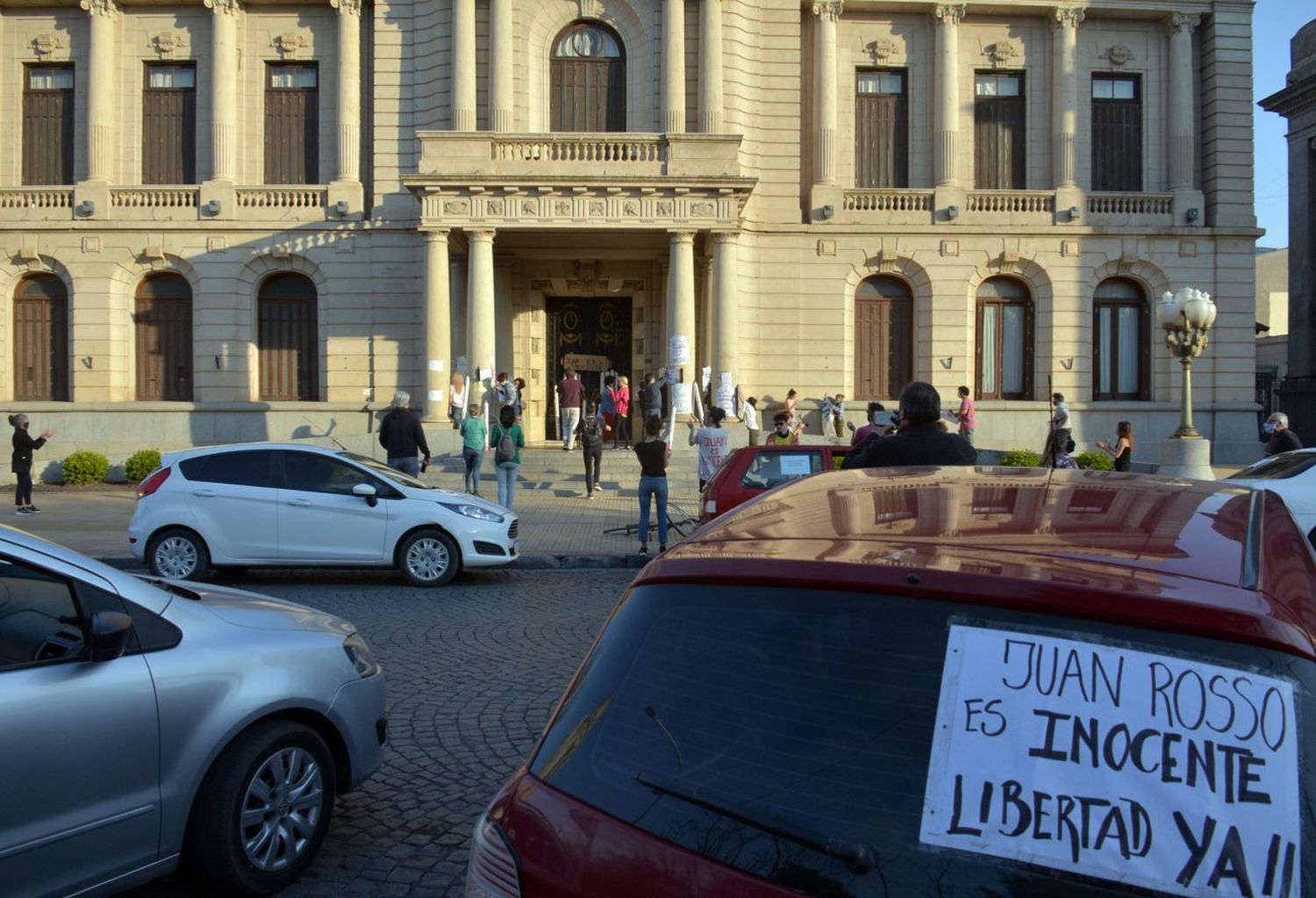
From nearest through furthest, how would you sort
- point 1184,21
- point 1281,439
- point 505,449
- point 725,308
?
1. point 1281,439
2. point 505,449
3. point 725,308
4. point 1184,21

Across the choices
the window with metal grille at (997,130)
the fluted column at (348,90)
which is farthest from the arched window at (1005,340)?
the fluted column at (348,90)

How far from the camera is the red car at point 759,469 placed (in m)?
11.4

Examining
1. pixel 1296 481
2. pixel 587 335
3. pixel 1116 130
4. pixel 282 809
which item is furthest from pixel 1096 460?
pixel 282 809

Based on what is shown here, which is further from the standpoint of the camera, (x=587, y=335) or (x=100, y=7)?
(x=587, y=335)

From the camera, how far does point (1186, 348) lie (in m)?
16.8

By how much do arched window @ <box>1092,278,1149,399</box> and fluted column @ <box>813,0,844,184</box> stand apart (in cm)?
832

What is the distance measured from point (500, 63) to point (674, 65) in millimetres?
4232

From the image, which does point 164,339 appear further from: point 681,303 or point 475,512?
point 475,512

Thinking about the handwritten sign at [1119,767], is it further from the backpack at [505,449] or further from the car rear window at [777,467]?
the backpack at [505,449]

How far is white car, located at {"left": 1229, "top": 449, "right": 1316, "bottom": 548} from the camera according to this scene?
→ 10133 mm

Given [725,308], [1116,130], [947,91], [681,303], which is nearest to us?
[681,303]

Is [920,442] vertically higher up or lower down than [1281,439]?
higher up

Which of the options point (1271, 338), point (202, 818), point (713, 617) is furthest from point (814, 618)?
point (1271, 338)

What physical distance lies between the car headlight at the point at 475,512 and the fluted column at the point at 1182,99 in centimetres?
2411
